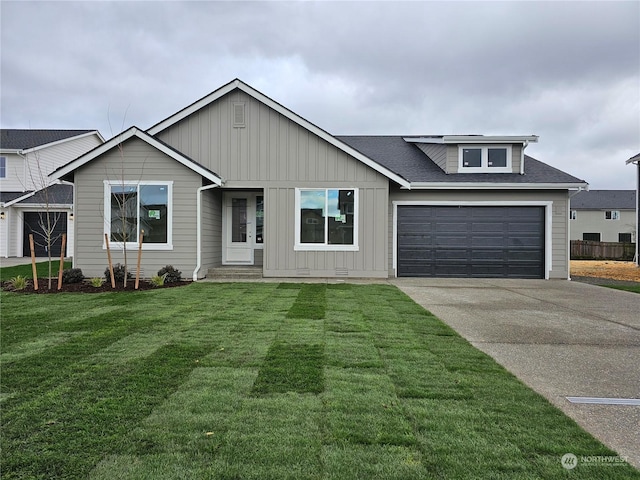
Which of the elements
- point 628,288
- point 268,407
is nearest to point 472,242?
point 628,288

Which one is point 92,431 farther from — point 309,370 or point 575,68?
point 575,68

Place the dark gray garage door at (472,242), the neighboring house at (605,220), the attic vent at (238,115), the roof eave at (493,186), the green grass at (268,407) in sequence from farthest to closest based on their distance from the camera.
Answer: the neighboring house at (605,220) < the dark gray garage door at (472,242) < the roof eave at (493,186) < the attic vent at (238,115) < the green grass at (268,407)

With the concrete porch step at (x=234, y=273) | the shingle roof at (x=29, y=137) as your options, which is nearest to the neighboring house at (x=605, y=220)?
the concrete porch step at (x=234, y=273)

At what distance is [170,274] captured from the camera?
1043 cm

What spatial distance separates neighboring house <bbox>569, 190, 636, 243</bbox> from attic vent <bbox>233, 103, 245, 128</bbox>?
39.2 m

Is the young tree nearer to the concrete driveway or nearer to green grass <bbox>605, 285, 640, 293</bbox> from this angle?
the concrete driveway

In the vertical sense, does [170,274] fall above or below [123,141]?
below

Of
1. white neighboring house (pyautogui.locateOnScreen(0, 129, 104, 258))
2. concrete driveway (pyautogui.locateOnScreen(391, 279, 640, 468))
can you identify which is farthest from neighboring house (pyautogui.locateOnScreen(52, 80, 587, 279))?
white neighboring house (pyautogui.locateOnScreen(0, 129, 104, 258))

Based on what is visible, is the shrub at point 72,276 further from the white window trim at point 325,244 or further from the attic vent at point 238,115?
the attic vent at point 238,115

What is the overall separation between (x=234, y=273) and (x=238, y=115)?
15.6 ft

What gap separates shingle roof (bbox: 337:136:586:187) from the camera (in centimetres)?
1276

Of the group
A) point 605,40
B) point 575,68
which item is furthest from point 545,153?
point 605,40

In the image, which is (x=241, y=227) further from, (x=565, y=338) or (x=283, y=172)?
(x=565, y=338)

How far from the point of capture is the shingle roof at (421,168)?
12.8 metres
